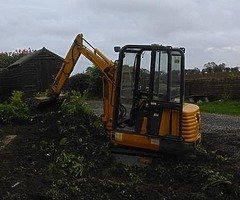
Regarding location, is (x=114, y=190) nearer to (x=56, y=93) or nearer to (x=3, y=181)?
(x=3, y=181)

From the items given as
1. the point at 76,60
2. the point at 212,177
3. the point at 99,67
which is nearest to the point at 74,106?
the point at 76,60

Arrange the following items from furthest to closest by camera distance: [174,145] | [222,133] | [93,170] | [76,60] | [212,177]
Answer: [222,133] < [76,60] < [174,145] < [93,170] < [212,177]

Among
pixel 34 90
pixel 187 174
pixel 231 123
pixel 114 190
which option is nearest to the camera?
A: pixel 114 190

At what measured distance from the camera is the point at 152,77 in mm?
8039

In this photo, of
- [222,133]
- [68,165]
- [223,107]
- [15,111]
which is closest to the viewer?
[68,165]

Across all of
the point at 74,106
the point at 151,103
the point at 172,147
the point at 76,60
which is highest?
the point at 76,60

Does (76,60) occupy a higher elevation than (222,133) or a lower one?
higher

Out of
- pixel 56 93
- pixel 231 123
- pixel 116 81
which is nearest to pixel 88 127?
pixel 56 93

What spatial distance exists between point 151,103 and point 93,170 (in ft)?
4.84

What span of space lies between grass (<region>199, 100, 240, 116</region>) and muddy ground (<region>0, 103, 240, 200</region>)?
292 inches

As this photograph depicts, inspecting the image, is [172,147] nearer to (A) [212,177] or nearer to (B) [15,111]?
(A) [212,177]

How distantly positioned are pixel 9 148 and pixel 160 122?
299 cm

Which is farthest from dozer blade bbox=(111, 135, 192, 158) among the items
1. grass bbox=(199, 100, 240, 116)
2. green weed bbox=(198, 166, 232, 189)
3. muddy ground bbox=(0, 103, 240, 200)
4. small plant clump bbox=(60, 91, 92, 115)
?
grass bbox=(199, 100, 240, 116)

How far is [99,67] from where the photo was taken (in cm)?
950
